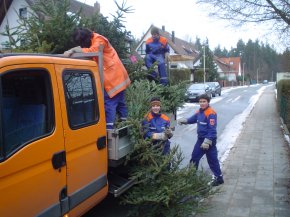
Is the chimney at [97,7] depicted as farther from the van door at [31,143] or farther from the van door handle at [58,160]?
the van door handle at [58,160]

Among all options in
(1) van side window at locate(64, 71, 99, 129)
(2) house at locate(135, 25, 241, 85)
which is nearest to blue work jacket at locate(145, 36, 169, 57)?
(1) van side window at locate(64, 71, 99, 129)

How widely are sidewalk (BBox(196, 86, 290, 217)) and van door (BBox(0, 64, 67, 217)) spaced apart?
2810 millimetres

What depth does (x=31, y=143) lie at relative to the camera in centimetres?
302

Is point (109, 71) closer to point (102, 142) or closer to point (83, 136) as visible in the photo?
point (102, 142)

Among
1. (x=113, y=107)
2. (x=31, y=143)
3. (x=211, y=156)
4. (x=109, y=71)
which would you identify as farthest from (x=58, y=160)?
(x=211, y=156)

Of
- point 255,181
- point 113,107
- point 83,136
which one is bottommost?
point 255,181

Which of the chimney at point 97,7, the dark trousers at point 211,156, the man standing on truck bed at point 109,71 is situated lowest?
the dark trousers at point 211,156

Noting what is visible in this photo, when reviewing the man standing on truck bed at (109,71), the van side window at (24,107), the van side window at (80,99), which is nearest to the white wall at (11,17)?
the man standing on truck bed at (109,71)

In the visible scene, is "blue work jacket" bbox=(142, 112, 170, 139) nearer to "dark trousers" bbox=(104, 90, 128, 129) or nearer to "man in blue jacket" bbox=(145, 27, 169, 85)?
"dark trousers" bbox=(104, 90, 128, 129)

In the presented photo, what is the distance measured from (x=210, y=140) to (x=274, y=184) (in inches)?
57.5

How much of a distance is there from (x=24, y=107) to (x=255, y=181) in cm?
502

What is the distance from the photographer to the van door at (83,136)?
3557 mm

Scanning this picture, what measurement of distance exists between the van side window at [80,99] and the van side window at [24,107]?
301 mm

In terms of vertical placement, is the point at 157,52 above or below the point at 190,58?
below
